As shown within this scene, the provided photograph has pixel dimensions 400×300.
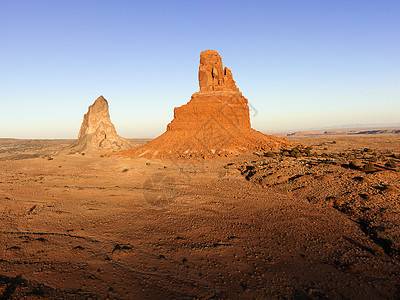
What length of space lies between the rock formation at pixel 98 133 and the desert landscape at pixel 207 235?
36128 mm

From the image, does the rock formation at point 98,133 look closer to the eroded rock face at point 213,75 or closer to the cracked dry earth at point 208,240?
the eroded rock face at point 213,75

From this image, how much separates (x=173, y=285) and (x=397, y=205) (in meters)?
11.2

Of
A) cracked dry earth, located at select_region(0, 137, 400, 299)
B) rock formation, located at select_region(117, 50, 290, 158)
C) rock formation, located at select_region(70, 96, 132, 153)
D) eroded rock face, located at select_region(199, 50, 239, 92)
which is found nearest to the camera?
cracked dry earth, located at select_region(0, 137, 400, 299)

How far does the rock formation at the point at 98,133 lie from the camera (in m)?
54.2

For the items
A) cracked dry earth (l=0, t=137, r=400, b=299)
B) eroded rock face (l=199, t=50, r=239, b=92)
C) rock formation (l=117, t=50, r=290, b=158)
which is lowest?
cracked dry earth (l=0, t=137, r=400, b=299)

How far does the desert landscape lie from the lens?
570cm

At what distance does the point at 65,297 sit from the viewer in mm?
5223

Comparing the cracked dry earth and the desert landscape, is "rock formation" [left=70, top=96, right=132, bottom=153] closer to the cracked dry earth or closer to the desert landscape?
the desert landscape

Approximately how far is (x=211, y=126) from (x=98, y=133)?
34612 mm

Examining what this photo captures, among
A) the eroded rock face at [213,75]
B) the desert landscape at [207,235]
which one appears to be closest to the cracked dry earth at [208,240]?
the desert landscape at [207,235]

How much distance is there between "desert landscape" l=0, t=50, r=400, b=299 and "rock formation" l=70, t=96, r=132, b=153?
36.1m

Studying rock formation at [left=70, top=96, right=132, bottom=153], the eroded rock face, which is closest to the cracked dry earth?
the eroded rock face

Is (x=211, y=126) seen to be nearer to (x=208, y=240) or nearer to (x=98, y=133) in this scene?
(x=208, y=240)

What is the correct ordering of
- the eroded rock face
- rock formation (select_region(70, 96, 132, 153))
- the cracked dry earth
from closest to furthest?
the cracked dry earth
the eroded rock face
rock formation (select_region(70, 96, 132, 153))
